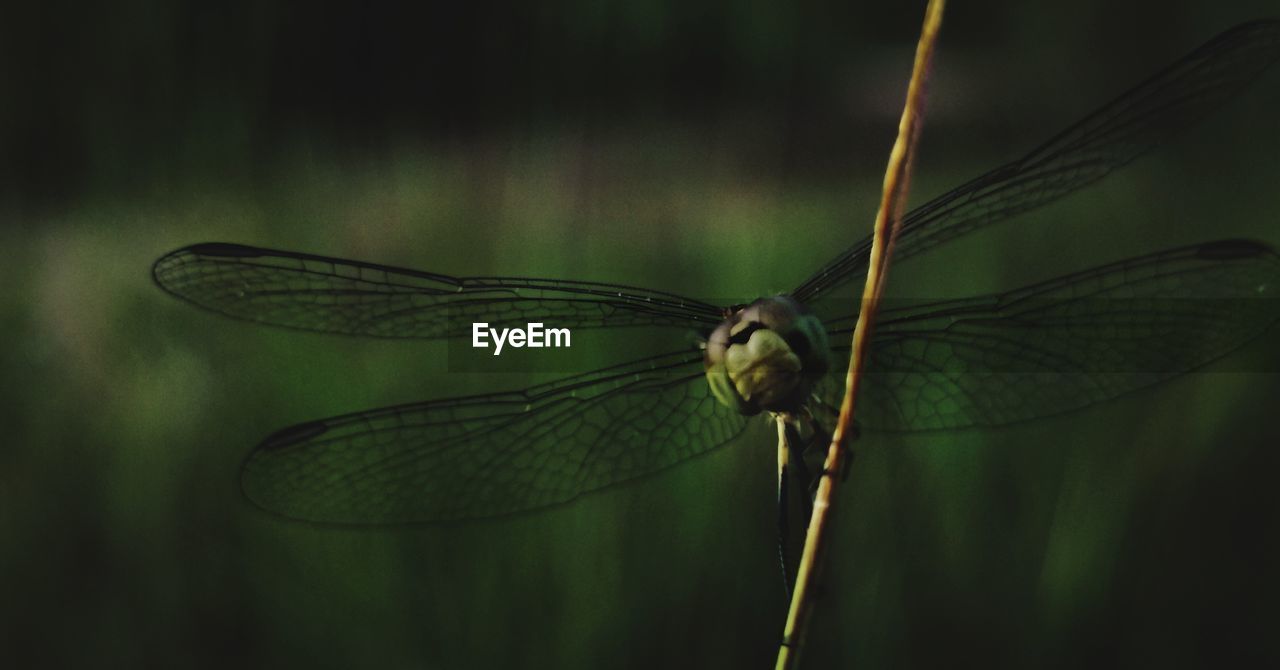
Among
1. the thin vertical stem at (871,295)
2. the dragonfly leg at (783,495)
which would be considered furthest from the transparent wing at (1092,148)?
the thin vertical stem at (871,295)

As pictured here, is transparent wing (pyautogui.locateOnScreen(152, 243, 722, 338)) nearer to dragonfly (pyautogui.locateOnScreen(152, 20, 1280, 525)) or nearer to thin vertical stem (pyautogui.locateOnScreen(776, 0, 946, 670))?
dragonfly (pyautogui.locateOnScreen(152, 20, 1280, 525))

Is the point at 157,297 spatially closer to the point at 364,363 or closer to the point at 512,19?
the point at 364,363

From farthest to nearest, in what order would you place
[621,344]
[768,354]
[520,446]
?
1. [621,344]
2. [520,446]
3. [768,354]

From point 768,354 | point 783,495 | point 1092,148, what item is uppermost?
point 1092,148

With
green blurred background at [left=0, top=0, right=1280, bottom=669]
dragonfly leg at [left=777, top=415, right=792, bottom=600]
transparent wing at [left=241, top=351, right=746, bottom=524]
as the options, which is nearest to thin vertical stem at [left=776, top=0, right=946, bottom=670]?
dragonfly leg at [left=777, top=415, right=792, bottom=600]

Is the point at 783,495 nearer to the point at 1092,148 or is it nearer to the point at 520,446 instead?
the point at 520,446

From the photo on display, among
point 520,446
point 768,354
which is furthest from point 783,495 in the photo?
point 520,446

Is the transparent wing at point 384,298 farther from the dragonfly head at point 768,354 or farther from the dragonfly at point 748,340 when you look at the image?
the dragonfly head at point 768,354
